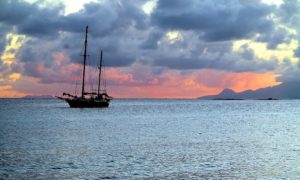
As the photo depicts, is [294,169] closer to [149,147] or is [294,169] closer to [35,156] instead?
[149,147]

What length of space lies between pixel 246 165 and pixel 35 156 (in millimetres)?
19290

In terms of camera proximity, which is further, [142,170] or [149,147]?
[149,147]

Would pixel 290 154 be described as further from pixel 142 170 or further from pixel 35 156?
pixel 35 156

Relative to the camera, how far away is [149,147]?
161ft

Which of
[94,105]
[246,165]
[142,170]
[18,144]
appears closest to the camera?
[142,170]

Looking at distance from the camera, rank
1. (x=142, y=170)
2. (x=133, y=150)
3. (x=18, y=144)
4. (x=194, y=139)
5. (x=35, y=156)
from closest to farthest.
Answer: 1. (x=142, y=170)
2. (x=35, y=156)
3. (x=133, y=150)
4. (x=18, y=144)
5. (x=194, y=139)

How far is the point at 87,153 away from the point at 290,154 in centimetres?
1976

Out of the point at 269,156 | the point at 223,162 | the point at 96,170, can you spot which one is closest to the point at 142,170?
the point at 96,170

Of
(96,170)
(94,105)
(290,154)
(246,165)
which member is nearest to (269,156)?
(290,154)

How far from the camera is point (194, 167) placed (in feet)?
117

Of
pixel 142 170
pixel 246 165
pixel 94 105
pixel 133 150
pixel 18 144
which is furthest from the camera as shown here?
pixel 94 105

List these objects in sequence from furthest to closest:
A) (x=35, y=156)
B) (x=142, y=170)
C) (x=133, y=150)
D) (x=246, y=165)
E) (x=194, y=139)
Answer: (x=194, y=139) → (x=133, y=150) → (x=35, y=156) → (x=246, y=165) → (x=142, y=170)

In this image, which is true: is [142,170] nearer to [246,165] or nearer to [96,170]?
[96,170]

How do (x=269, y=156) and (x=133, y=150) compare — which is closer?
(x=269, y=156)
